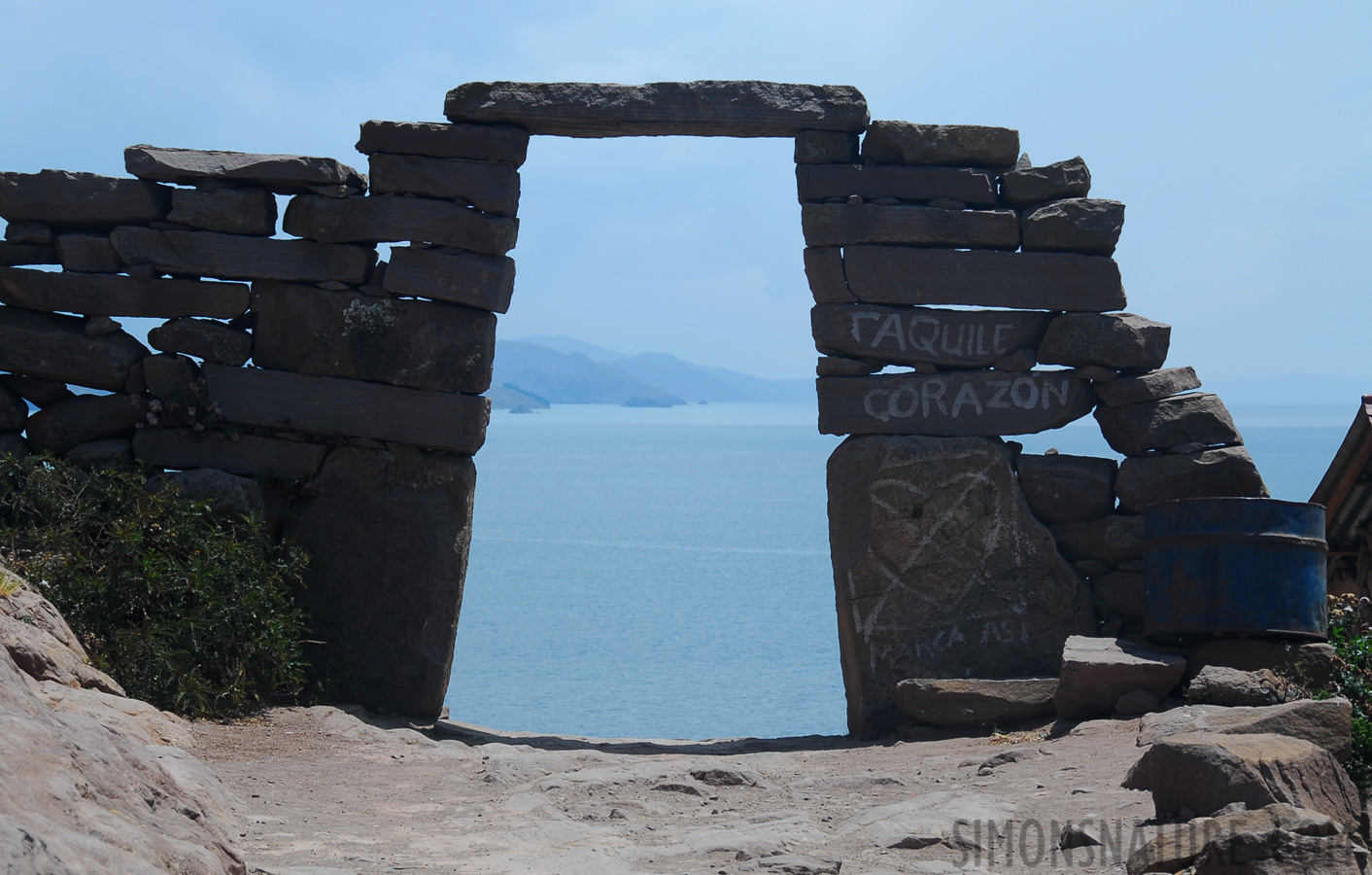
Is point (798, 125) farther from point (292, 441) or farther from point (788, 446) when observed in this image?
point (788, 446)

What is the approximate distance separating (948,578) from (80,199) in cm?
648

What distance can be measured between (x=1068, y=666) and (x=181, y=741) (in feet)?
15.7

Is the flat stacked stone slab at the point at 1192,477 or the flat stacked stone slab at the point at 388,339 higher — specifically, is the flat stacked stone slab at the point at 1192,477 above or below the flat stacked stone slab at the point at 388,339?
below

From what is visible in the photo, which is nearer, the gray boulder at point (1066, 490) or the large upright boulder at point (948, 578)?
the large upright boulder at point (948, 578)

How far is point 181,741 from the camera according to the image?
226 inches

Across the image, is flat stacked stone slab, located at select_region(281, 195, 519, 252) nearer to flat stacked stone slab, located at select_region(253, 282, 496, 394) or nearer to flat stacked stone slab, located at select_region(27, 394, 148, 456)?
flat stacked stone slab, located at select_region(253, 282, 496, 394)

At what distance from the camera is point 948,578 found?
7.98 meters

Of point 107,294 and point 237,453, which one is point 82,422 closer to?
point 107,294

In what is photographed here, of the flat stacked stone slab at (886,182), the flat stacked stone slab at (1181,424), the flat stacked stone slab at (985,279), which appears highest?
the flat stacked stone slab at (886,182)

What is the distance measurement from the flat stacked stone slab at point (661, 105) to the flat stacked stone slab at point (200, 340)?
7.07 feet

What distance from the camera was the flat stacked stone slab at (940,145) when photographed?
8273 mm

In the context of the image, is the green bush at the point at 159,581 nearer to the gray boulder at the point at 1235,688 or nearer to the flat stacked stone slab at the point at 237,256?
the flat stacked stone slab at the point at 237,256

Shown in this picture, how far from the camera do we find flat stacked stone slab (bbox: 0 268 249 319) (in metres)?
8.12

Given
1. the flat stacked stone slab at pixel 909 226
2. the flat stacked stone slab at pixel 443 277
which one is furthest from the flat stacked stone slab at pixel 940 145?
the flat stacked stone slab at pixel 443 277
